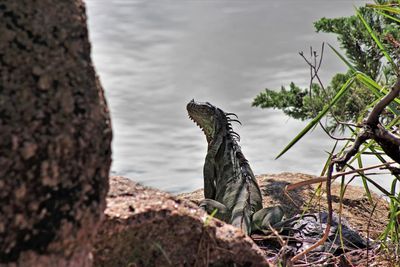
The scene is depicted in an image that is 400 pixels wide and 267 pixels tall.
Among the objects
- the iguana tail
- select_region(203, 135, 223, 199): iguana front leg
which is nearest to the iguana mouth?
select_region(203, 135, 223, 199): iguana front leg

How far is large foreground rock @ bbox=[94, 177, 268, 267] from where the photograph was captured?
1.68 m

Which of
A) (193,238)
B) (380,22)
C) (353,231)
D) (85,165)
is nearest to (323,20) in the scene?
(380,22)

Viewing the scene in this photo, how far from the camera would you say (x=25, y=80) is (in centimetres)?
135

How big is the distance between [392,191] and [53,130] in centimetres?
158

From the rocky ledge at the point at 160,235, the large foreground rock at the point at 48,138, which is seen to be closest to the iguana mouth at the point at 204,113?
the rocky ledge at the point at 160,235

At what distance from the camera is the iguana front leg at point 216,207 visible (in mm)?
4012

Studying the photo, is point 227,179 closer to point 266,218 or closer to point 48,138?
point 266,218

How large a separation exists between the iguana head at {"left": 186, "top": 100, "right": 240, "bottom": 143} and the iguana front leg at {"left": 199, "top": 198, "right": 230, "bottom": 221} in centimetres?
98

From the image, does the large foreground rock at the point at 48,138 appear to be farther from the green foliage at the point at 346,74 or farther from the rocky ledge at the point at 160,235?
the green foliage at the point at 346,74

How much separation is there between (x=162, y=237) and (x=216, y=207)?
94.8 inches

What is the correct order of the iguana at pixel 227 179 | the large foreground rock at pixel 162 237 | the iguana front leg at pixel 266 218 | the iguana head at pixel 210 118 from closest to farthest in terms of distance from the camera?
1. the large foreground rock at pixel 162 237
2. the iguana front leg at pixel 266 218
3. the iguana at pixel 227 179
4. the iguana head at pixel 210 118

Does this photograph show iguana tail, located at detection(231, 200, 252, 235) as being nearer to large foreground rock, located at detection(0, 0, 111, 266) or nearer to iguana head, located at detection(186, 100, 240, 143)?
iguana head, located at detection(186, 100, 240, 143)

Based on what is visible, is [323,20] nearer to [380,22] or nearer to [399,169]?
[380,22]

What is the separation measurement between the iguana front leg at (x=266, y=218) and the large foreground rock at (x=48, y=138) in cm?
236
